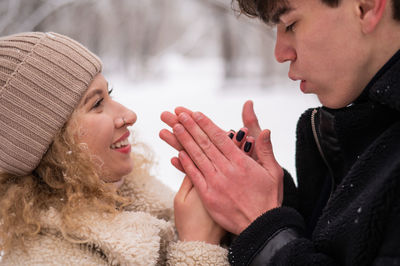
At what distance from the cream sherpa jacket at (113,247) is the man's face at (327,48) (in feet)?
2.18

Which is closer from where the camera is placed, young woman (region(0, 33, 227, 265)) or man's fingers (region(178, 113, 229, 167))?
young woman (region(0, 33, 227, 265))

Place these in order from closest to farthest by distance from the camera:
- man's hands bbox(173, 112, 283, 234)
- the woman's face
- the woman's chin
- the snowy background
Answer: man's hands bbox(173, 112, 283, 234), the woman's face, the woman's chin, the snowy background

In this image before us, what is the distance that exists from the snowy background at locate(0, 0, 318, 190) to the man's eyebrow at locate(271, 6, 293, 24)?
A: 8.71ft

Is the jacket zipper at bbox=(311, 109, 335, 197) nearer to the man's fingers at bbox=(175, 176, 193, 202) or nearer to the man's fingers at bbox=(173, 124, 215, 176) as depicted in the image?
the man's fingers at bbox=(173, 124, 215, 176)

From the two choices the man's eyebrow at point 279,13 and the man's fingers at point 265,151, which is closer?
the man's eyebrow at point 279,13

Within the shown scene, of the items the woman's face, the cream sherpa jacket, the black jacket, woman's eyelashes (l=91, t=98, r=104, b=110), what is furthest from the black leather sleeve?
woman's eyelashes (l=91, t=98, r=104, b=110)

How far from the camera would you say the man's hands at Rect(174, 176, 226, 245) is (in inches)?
59.2

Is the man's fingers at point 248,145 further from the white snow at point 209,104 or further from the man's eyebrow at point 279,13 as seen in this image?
the white snow at point 209,104

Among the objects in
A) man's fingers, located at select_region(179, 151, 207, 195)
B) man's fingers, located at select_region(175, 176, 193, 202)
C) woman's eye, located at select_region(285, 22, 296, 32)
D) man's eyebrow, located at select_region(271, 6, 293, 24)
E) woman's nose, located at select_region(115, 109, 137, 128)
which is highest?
man's eyebrow, located at select_region(271, 6, 293, 24)

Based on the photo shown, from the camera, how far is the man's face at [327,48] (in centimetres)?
115

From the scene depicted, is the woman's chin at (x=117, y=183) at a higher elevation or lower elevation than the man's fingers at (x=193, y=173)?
lower

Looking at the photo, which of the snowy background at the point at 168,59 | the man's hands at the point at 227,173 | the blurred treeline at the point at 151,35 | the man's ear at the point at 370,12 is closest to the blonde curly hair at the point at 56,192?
the man's hands at the point at 227,173

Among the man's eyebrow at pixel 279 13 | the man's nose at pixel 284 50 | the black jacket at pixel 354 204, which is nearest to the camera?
the black jacket at pixel 354 204

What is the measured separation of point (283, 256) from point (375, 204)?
34 centimetres
